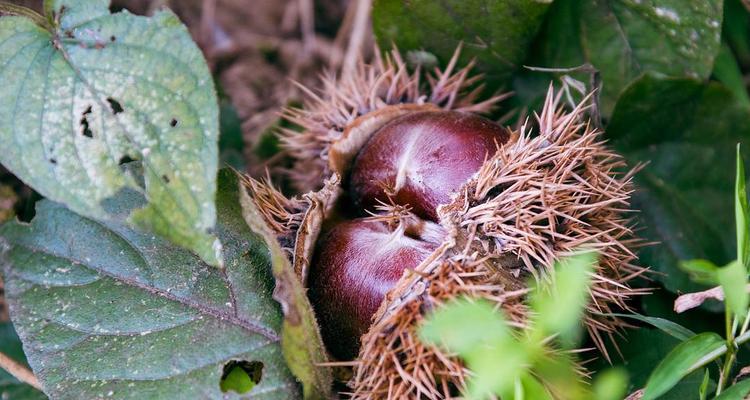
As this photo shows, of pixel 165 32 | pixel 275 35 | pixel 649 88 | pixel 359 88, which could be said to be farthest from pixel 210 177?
pixel 275 35

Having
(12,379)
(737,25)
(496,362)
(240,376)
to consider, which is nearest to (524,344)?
(496,362)

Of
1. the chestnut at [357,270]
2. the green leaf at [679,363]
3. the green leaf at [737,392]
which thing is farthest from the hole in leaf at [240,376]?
the green leaf at [737,392]

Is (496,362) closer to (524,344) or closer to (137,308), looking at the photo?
(524,344)

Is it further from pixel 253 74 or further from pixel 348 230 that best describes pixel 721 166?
pixel 253 74

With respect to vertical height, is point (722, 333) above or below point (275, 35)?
below

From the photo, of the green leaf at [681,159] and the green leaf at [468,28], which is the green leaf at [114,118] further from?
the green leaf at [681,159]
